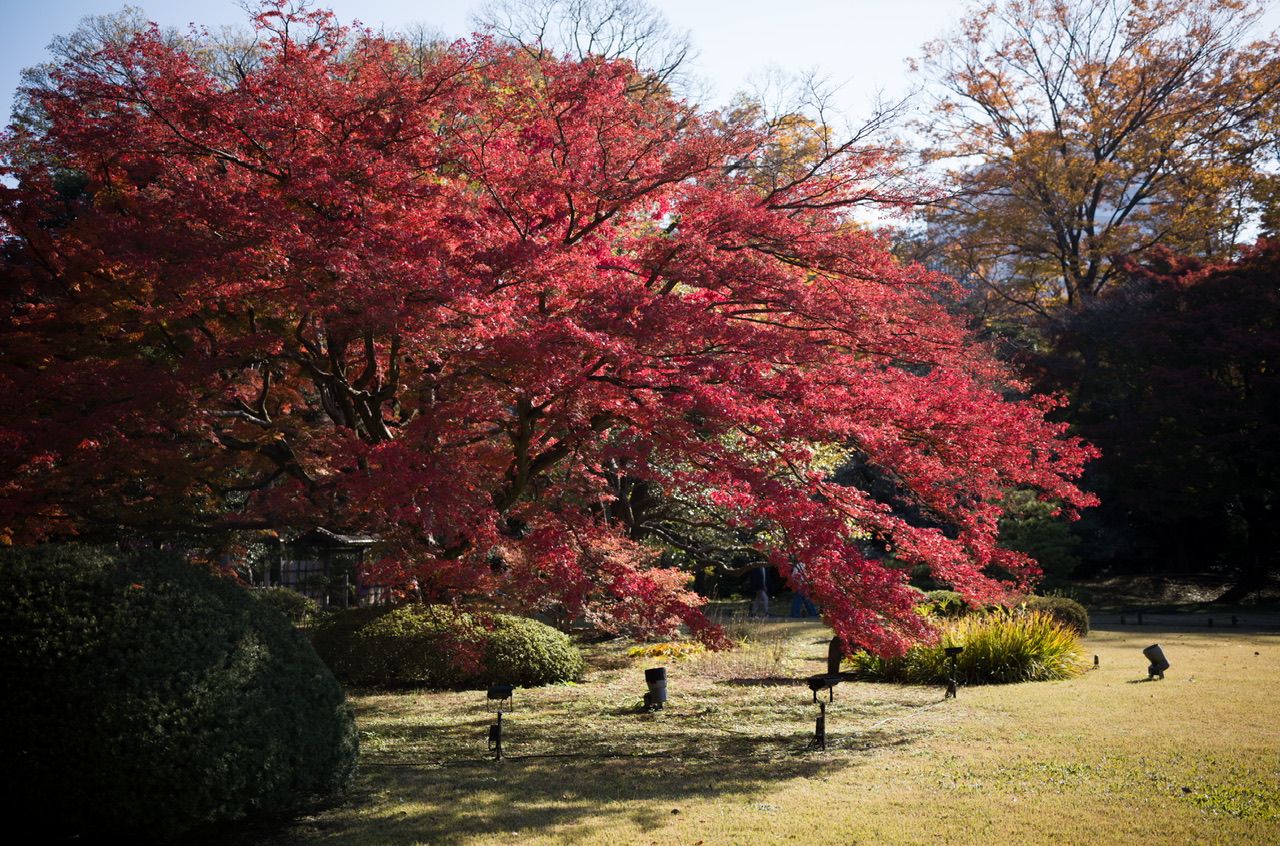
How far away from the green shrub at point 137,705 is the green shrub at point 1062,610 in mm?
10948

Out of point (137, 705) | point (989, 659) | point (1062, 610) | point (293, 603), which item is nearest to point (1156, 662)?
point (989, 659)

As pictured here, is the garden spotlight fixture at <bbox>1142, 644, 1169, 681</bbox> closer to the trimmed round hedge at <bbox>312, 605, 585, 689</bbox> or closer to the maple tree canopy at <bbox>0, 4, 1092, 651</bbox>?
the maple tree canopy at <bbox>0, 4, 1092, 651</bbox>

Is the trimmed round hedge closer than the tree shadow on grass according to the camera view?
No

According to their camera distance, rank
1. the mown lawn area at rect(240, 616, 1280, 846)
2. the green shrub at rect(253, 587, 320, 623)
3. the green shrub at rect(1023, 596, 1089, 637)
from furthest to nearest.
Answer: the green shrub at rect(253, 587, 320, 623) < the green shrub at rect(1023, 596, 1089, 637) < the mown lawn area at rect(240, 616, 1280, 846)

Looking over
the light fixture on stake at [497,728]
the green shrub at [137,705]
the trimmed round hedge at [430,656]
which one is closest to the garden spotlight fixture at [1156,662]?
the trimmed round hedge at [430,656]

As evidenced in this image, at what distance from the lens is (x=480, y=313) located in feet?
21.9

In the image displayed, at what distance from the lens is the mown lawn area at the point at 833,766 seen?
15.7 ft

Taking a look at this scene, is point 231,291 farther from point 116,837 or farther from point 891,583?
point 891,583

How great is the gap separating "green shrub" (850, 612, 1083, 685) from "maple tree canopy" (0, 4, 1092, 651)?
2.11 meters

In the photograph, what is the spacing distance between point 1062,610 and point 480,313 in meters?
10.5

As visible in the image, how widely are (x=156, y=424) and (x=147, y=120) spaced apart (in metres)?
2.88

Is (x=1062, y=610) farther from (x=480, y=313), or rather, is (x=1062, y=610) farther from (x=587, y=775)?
(x=480, y=313)

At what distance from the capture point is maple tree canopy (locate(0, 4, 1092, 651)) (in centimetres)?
690

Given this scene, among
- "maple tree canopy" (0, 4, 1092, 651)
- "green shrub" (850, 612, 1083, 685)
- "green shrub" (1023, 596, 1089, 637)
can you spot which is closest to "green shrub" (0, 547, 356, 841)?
"maple tree canopy" (0, 4, 1092, 651)
